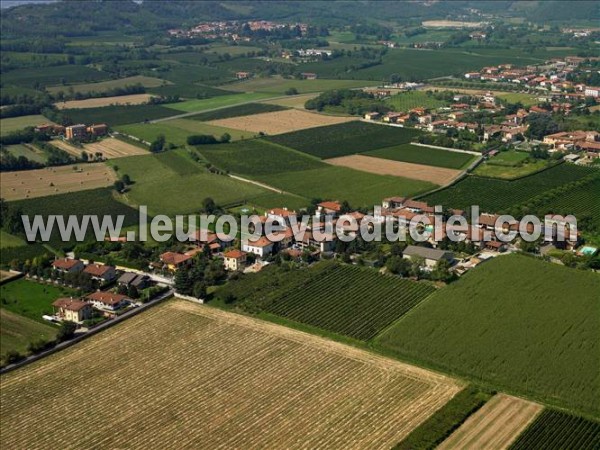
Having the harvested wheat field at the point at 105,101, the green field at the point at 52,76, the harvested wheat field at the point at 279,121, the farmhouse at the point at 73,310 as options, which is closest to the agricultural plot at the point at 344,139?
the harvested wheat field at the point at 279,121

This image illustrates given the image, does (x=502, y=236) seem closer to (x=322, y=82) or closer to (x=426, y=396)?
(x=426, y=396)

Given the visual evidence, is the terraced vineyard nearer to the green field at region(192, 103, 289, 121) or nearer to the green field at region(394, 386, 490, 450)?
the green field at region(394, 386, 490, 450)

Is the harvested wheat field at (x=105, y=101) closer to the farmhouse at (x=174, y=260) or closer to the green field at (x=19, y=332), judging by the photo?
the farmhouse at (x=174, y=260)

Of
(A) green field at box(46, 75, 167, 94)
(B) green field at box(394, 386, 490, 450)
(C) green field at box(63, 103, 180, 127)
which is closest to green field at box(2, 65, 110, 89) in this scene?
(A) green field at box(46, 75, 167, 94)

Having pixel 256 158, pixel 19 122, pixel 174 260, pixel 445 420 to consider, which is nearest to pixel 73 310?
pixel 174 260

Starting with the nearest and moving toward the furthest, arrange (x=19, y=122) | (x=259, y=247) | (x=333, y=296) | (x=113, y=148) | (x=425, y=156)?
1. (x=333, y=296)
2. (x=259, y=247)
3. (x=425, y=156)
4. (x=113, y=148)
5. (x=19, y=122)

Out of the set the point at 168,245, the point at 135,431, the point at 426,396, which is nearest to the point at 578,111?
the point at 168,245

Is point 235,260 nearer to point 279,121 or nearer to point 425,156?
point 425,156
